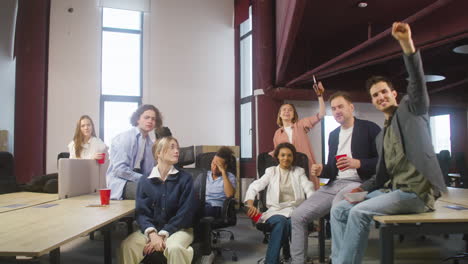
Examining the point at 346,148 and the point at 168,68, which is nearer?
the point at 346,148

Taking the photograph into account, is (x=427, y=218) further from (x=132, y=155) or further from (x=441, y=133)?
(x=441, y=133)

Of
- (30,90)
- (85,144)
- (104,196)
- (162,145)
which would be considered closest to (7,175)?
(85,144)

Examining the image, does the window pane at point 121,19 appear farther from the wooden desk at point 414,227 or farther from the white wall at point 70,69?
the wooden desk at point 414,227

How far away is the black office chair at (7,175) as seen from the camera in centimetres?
382

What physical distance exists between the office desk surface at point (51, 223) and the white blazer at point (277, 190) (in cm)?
110

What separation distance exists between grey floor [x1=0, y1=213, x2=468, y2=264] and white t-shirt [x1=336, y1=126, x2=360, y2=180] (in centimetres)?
100

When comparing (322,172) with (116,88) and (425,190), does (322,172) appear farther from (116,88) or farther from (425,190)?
(116,88)

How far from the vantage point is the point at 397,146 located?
2180mm

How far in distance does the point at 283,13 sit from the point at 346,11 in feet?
2.81

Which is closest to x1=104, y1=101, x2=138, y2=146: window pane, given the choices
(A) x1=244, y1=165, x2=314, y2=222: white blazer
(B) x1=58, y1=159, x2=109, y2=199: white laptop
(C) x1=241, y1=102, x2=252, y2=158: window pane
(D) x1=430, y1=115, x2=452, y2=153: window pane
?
(C) x1=241, y1=102, x2=252, y2=158: window pane

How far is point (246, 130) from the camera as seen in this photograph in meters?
7.01

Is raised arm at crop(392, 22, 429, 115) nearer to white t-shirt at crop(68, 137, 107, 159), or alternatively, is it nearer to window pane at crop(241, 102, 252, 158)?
white t-shirt at crop(68, 137, 107, 159)

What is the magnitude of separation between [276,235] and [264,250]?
42.2 inches

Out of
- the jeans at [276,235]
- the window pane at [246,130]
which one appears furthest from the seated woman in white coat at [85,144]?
the window pane at [246,130]
